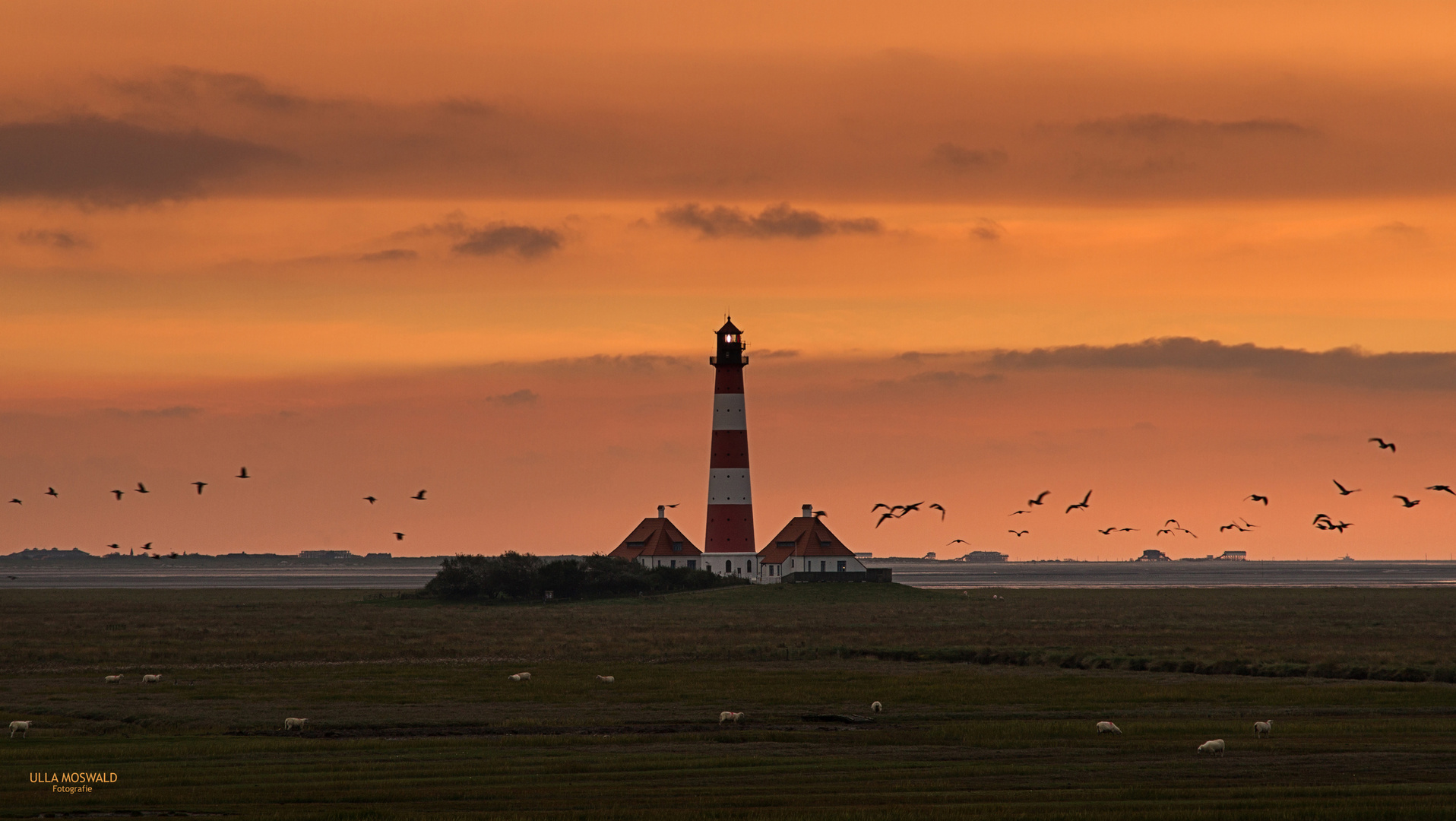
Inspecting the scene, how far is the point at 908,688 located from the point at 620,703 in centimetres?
916

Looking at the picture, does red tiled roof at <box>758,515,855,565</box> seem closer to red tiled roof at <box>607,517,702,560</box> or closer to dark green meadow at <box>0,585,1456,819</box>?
red tiled roof at <box>607,517,702,560</box>

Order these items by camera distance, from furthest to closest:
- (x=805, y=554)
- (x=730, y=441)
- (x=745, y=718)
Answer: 1. (x=805, y=554)
2. (x=730, y=441)
3. (x=745, y=718)

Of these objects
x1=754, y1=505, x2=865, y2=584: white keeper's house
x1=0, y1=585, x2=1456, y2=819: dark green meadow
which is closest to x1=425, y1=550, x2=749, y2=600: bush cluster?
x1=754, y1=505, x2=865, y2=584: white keeper's house

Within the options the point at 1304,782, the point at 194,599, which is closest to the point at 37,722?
the point at 1304,782

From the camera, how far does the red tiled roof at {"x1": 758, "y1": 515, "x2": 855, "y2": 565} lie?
12262cm

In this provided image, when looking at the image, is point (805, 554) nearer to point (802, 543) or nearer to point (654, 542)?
point (802, 543)

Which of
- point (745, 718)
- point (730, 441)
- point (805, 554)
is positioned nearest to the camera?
point (745, 718)

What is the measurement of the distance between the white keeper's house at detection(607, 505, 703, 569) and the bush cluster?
10.7ft

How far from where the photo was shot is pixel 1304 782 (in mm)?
30453

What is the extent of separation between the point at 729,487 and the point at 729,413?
533 cm

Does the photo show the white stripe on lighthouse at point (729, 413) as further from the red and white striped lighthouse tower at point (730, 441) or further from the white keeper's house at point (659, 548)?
the white keeper's house at point (659, 548)

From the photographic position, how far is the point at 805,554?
122 m

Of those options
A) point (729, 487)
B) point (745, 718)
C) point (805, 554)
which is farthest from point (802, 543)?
point (745, 718)

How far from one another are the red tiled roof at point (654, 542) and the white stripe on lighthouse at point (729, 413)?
14817mm
